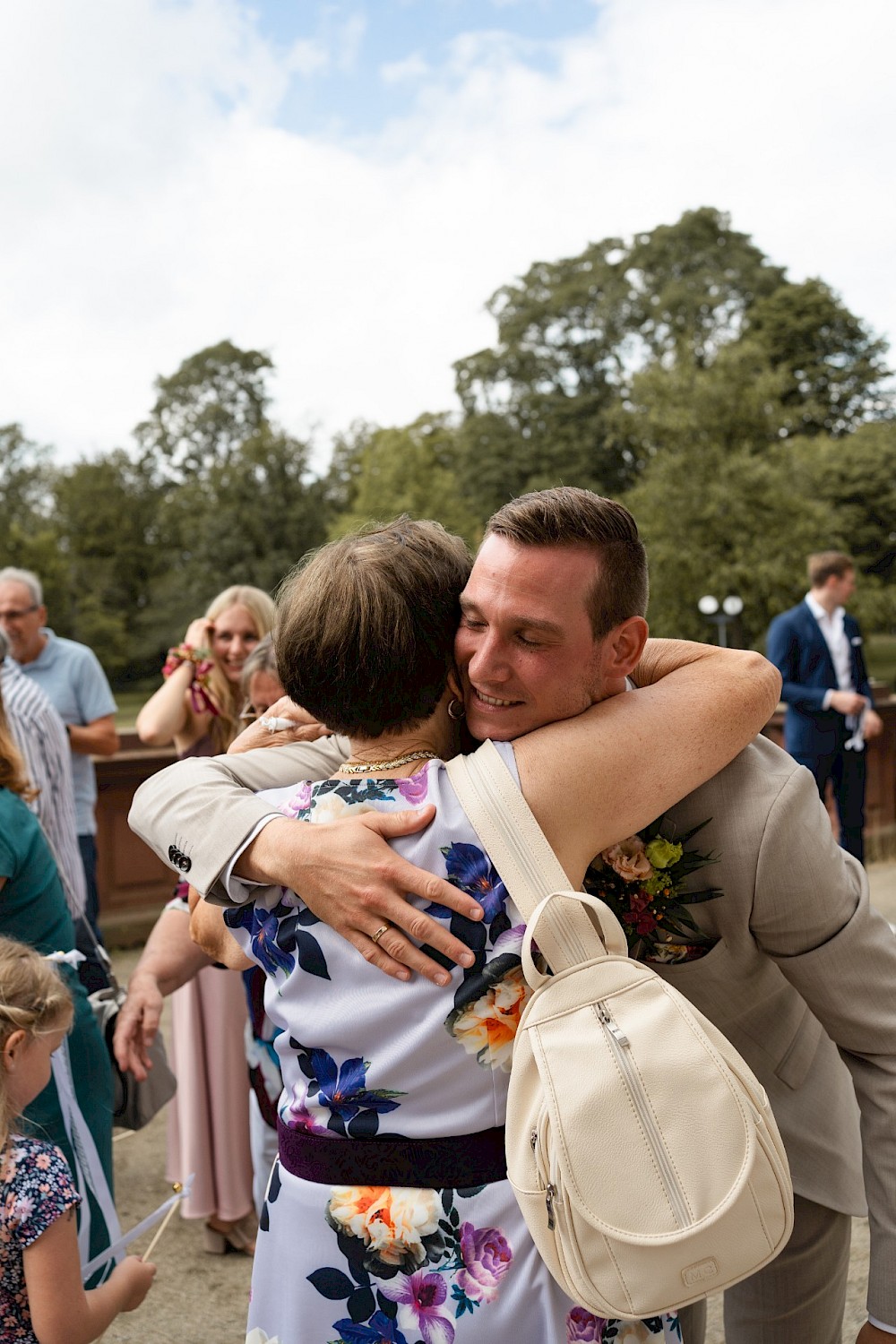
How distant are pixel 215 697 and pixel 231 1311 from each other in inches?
85.1

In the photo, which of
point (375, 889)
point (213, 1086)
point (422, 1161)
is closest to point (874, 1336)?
point (422, 1161)

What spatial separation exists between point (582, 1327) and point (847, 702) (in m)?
7.03

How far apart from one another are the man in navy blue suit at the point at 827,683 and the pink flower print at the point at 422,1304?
7.07 meters

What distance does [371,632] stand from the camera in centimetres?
143

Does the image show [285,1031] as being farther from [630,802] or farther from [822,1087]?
[822,1087]

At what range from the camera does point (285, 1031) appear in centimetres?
151

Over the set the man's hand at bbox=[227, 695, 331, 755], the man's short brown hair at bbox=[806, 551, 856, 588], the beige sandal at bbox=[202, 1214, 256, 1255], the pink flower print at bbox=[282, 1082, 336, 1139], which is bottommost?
the beige sandal at bbox=[202, 1214, 256, 1255]

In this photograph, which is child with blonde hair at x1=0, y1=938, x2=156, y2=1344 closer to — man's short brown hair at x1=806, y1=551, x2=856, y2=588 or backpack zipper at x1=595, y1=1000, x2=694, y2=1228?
backpack zipper at x1=595, y1=1000, x2=694, y2=1228

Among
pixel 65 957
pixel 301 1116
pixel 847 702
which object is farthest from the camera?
pixel 847 702

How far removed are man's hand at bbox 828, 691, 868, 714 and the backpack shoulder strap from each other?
7.05 metres

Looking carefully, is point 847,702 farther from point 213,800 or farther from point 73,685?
point 213,800

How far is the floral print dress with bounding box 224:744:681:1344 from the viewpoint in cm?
137

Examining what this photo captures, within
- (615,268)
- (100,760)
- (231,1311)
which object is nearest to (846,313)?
(615,268)

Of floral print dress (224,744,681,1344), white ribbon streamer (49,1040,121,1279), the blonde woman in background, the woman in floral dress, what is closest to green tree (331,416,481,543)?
the blonde woman in background
